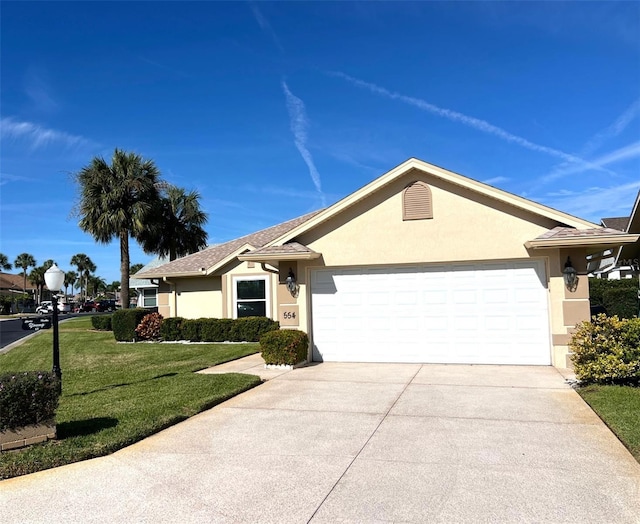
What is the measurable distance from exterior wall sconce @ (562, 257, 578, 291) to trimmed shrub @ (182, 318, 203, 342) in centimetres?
1289

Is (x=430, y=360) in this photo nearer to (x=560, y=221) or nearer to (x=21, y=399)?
(x=560, y=221)

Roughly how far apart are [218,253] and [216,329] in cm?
438

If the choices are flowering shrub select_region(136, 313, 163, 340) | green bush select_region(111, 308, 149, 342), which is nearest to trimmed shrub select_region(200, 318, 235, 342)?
flowering shrub select_region(136, 313, 163, 340)

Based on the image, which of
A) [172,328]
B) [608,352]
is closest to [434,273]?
[608,352]

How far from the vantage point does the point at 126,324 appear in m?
19.5

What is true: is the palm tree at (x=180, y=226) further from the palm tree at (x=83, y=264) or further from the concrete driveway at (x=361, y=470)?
the palm tree at (x=83, y=264)

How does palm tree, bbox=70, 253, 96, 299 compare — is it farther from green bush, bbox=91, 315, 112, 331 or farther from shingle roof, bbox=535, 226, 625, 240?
shingle roof, bbox=535, 226, 625, 240

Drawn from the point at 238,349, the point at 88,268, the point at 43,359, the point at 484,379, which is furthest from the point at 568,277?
the point at 88,268

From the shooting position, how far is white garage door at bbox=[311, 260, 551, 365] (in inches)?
422

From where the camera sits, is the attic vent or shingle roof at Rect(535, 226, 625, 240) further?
the attic vent

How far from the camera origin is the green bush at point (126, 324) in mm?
19453

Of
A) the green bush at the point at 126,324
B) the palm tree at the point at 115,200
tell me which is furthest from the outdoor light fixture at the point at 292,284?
the palm tree at the point at 115,200

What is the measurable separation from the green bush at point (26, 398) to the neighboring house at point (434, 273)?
20.9 ft

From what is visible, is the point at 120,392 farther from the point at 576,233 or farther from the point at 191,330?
the point at 191,330
